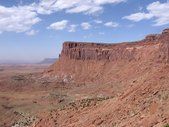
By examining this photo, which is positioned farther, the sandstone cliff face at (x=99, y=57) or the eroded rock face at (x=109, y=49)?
the eroded rock face at (x=109, y=49)

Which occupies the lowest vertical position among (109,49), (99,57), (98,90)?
(98,90)

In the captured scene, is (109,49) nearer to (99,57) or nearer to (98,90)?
(99,57)

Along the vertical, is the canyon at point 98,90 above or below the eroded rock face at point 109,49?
below

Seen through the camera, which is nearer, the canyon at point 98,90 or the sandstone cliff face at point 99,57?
the canyon at point 98,90

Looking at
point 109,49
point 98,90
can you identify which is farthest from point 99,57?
point 98,90

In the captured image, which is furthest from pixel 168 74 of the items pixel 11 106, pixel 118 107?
pixel 11 106


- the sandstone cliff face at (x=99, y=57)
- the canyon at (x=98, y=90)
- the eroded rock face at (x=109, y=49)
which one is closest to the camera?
the canyon at (x=98, y=90)

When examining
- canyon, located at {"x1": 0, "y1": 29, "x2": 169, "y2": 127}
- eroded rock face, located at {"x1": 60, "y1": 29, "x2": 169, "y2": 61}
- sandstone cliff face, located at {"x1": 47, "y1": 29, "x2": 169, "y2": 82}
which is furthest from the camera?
eroded rock face, located at {"x1": 60, "y1": 29, "x2": 169, "y2": 61}

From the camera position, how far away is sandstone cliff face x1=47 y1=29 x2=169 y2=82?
307 ft

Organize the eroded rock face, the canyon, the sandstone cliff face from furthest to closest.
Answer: the eroded rock face → the sandstone cliff face → the canyon

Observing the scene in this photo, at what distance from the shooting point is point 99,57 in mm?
109250

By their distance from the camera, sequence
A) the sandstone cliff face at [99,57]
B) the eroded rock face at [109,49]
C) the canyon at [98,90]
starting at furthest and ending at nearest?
the eroded rock face at [109,49], the sandstone cliff face at [99,57], the canyon at [98,90]

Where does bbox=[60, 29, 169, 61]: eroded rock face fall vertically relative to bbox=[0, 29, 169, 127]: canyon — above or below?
above

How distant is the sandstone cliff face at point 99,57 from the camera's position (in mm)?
93688
